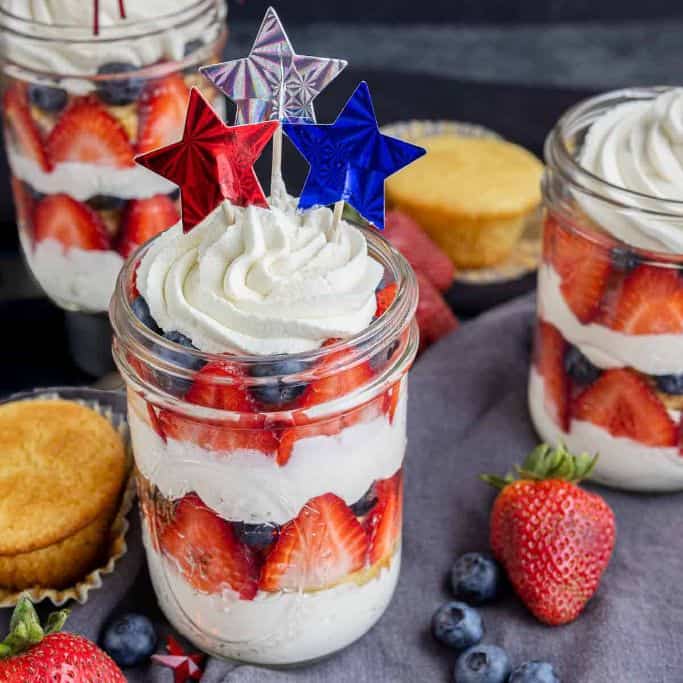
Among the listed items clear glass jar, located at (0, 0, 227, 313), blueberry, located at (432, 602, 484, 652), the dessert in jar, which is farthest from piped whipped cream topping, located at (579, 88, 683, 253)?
clear glass jar, located at (0, 0, 227, 313)

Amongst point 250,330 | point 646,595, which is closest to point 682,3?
point 646,595

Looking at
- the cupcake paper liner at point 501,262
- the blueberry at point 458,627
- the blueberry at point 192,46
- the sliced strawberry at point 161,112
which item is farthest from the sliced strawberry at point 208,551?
the cupcake paper liner at point 501,262

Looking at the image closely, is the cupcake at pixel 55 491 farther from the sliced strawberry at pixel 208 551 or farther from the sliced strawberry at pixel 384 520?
the sliced strawberry at pixel 384 520

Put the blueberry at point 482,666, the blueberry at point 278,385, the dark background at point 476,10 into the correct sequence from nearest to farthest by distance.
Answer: the blueberry at point 278,385 → the blueberry at point 482,666 → the dark background at point 476,10

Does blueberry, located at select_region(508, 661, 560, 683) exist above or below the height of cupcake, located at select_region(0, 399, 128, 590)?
below

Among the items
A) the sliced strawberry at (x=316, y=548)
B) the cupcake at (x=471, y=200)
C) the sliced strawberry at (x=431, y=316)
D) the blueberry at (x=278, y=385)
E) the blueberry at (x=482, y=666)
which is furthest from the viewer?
the cupcake at (x=471, y=200)

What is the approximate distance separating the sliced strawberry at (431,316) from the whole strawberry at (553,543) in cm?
50

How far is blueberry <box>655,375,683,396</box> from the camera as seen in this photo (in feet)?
5.21

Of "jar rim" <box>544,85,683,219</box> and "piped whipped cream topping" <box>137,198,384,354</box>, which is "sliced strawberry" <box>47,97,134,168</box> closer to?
"piped whipped cream topping" <box>137,198,384,354</box>

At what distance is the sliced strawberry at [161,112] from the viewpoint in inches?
70.2

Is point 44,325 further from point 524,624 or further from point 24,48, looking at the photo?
point 524,624

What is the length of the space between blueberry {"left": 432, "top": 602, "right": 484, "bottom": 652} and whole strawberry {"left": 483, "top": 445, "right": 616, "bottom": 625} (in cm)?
8

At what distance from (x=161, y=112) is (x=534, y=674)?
967 mm

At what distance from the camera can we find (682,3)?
11.2ft
